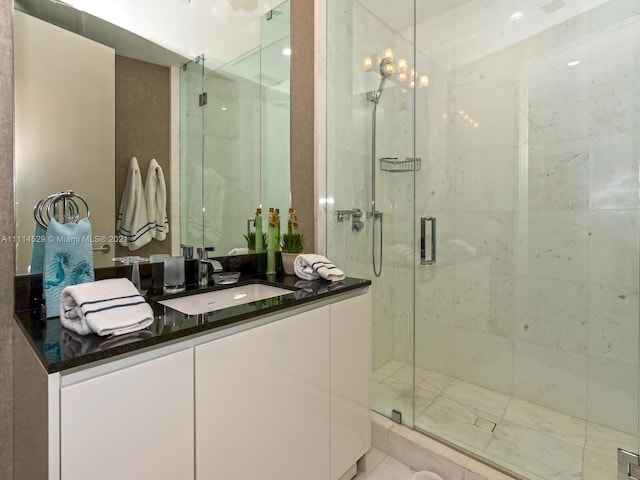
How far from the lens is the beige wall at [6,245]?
0.99 m

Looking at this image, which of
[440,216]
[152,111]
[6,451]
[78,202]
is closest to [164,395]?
[6,451]

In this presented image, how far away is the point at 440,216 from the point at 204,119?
1.59 meters

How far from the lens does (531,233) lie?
2.03 metres

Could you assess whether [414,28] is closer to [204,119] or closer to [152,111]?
[204,119]

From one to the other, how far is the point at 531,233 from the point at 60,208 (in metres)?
2.30

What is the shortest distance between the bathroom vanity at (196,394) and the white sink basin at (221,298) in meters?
0.10

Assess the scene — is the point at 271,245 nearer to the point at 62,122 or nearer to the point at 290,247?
the point at 290,247

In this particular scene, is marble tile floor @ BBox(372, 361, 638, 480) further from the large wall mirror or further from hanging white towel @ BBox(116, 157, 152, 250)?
hanging white towel @ BBox(116, 157, 152, 250)

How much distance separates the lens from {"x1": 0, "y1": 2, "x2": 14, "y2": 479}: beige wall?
39.1 inches

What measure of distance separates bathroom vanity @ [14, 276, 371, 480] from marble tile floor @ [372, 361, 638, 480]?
66 centimetres

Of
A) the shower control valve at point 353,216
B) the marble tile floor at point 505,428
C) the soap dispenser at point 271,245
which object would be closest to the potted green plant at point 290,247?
the soap dispenser at point 271,245

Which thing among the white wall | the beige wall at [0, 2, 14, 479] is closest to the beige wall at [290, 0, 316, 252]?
the white wall

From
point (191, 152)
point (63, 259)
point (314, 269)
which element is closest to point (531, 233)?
point (314, 269)

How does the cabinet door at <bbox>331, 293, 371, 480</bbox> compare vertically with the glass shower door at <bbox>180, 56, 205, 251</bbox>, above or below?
below
